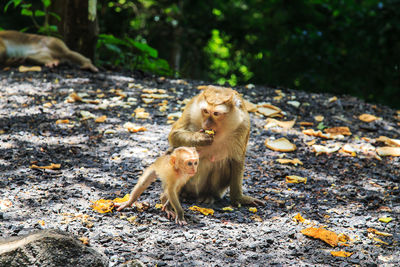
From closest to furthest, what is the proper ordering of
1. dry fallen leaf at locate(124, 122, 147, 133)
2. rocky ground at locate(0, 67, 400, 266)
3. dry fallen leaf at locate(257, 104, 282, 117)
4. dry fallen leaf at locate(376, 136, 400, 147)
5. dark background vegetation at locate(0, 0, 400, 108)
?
rocky ground at locate(0, 67, 400, 266), dry fallen leaf at locate(124, 122, 147, 133), dry fallen leaf at locate(376, 136, 400, 147), dry fallen leaf at locate(257, 104, 282, 117), dark background vegetation at locate(0, 0, 400, 108)

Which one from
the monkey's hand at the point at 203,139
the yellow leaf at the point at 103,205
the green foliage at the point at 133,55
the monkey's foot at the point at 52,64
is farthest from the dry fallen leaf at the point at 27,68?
the monkey's hand at the point at 203,139

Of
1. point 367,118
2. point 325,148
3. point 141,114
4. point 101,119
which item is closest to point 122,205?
point 101,119

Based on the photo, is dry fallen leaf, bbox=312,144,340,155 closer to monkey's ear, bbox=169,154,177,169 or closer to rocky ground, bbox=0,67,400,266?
rocky ground, bbox=0,67,400,266

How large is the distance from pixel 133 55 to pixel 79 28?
151 centimetres

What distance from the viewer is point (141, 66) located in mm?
8594

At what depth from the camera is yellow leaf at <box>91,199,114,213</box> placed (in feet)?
11.0

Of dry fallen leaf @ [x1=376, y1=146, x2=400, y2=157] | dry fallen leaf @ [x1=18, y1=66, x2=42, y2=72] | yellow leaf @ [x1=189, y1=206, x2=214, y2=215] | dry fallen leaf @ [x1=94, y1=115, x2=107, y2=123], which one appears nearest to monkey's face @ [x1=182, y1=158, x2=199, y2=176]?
yellow leaf @ [x1=189, y1=206, x2=214, y2=215]

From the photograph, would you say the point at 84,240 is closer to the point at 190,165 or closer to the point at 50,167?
the point at 190,165

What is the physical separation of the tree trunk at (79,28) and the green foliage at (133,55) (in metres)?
0.75

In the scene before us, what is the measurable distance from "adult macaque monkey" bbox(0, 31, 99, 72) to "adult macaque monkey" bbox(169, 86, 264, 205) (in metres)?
4.14

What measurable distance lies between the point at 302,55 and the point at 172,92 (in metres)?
3.45

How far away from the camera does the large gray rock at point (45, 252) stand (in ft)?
7.77

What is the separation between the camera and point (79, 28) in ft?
24.7

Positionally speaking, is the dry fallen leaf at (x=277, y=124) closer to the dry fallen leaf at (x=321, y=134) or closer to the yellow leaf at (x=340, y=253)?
the dry fallen leaf at (x=321, y=134)
